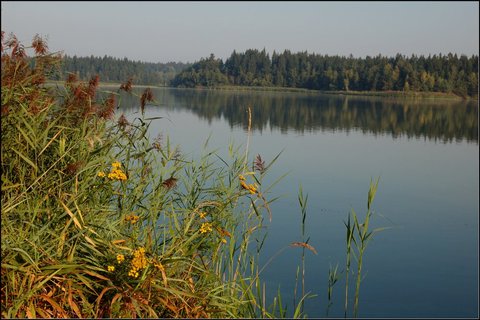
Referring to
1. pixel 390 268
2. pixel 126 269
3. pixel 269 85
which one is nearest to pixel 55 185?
pixel 126 269

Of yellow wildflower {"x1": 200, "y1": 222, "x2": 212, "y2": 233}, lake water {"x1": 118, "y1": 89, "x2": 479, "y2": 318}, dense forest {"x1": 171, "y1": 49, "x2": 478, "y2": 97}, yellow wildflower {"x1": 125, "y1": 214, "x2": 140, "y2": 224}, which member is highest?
dense forest {"x1": 171, "y1": 49, "x2": 478, "y2": 97}

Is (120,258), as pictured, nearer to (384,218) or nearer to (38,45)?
(38,45)

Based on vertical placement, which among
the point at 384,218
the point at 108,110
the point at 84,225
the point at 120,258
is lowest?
the point at 384,218

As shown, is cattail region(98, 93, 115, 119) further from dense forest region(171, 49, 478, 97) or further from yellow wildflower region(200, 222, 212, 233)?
dense forest region(171, 49, 478, 97)

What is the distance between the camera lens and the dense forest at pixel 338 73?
3767 inches

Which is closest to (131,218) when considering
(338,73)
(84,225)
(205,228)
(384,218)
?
(205,228)

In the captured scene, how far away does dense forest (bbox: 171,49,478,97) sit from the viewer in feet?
314

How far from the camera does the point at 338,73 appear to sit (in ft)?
372

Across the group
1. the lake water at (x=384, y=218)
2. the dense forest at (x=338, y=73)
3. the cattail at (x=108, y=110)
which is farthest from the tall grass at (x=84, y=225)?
the dense forest at (x=338, y=73)

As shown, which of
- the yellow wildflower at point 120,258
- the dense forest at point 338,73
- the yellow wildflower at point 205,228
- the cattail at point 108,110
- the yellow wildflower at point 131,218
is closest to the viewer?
the yellow wildflower at point 120,258

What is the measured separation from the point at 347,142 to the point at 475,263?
16.3 metres

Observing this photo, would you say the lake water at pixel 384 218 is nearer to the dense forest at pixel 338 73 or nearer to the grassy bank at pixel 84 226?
the grassy bank at pixel 84 226

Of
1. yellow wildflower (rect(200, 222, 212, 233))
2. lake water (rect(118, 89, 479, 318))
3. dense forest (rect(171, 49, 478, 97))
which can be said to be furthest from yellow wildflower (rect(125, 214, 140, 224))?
dense forest (rect(171, 49, 478, 97))

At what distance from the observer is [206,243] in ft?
14.1
